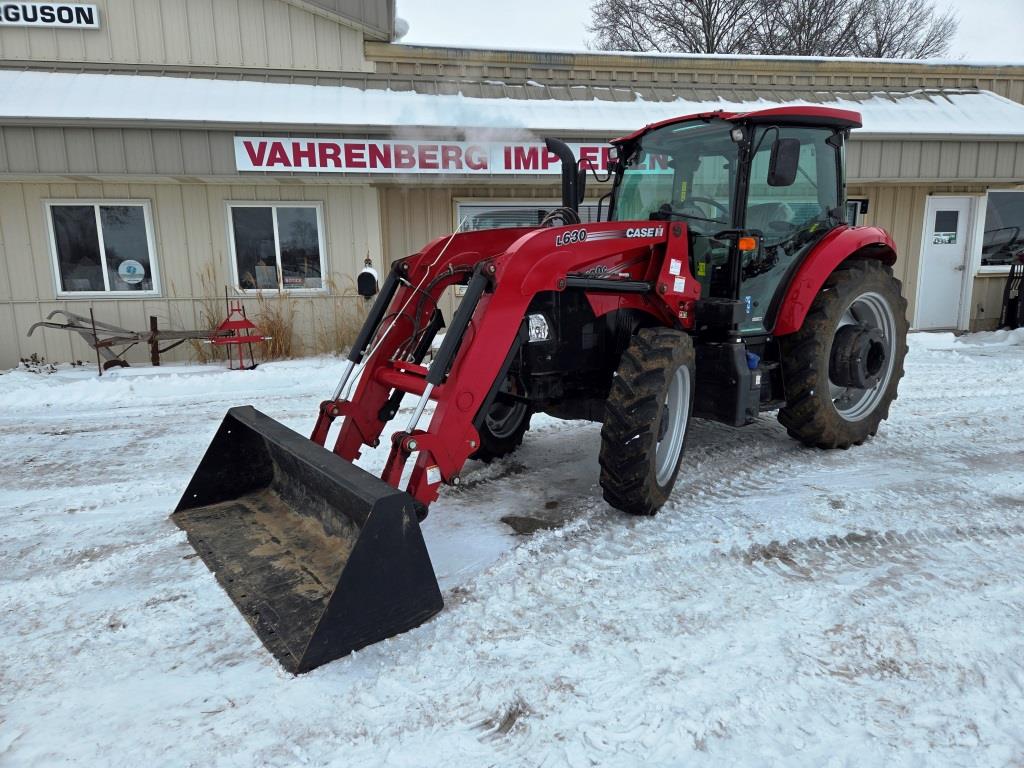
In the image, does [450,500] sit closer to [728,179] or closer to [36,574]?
[36,574]

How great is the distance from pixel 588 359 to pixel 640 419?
69 centimetres

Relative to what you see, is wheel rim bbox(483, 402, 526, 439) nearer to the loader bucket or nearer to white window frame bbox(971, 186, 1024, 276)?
the loader bucket

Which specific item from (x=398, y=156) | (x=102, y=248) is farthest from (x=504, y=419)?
(x=102, y=248)

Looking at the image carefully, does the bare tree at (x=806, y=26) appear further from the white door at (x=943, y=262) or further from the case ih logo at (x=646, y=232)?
the case ih logo at (x=646, y=232)

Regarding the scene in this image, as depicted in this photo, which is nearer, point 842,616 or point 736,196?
point 842,616

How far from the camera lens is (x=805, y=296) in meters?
4.36

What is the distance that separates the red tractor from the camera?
2.75 metres

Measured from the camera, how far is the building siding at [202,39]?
29.2ft

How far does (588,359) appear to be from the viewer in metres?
3.96

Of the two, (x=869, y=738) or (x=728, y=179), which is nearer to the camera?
(x=869, y=738)

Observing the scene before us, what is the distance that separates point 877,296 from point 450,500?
3.55 meters

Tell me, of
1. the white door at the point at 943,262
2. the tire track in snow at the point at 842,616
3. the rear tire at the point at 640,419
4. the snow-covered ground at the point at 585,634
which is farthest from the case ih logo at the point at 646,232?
the white door at the point at 943,262

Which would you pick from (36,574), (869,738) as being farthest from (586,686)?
(36,574)

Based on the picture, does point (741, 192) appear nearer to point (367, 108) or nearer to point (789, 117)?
point (789, 117)
